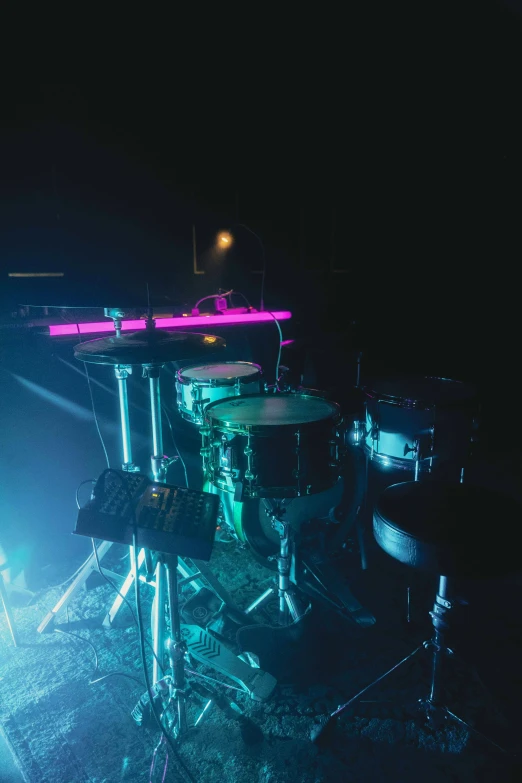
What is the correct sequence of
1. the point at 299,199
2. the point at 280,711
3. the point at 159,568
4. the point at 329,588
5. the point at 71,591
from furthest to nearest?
the point at 299,199
the point at 329,588
the point at 71,591
the point at 280,711
the point at 159,568

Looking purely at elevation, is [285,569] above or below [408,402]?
below

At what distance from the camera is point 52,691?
1.89 metres

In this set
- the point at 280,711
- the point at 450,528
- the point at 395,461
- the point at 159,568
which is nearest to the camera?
the point at 450,528

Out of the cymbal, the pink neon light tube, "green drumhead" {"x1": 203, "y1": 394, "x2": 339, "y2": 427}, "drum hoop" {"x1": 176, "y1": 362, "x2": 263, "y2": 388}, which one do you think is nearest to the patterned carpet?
"green drumhead" {"x1": 203, "y1": 394, "x2": 339, "y2": 427}

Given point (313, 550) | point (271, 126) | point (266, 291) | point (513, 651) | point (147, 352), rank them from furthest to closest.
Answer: point (266, 291), point (271, 126), point (313, 550), point (513, 651), point (147, 352)

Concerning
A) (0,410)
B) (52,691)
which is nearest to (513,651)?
(52,691)

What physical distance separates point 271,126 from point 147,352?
3.20m

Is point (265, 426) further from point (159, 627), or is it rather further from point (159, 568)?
point (159, 627)

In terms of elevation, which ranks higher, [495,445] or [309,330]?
[309,330]

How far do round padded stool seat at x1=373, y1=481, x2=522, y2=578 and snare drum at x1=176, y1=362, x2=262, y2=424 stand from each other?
108 cm

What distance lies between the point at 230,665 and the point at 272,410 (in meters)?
1.10

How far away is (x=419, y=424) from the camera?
98.7 inches

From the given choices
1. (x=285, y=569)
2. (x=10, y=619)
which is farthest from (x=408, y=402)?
(x=10, y=619)

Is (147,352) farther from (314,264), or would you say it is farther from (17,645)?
(314,264)
